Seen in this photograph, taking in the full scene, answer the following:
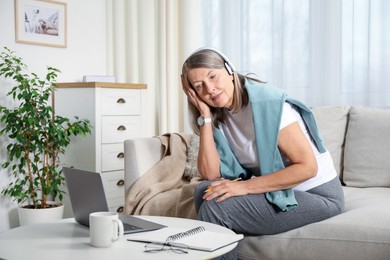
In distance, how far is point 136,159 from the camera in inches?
102

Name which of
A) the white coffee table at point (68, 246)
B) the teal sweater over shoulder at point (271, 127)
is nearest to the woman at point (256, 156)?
the teal sweater over shoulder at point (271, 127)

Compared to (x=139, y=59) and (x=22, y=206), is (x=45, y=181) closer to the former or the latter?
(x=22, y=206)

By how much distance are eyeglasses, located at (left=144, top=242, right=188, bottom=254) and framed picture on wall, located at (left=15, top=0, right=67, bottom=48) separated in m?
2.46

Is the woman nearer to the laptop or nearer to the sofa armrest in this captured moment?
the laptop

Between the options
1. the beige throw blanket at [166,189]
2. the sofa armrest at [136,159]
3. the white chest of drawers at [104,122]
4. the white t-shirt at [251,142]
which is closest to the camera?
the white t-shirt at [251,142]

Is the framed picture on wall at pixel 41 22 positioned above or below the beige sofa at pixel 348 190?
above

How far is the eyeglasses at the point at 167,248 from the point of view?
4.68 feet

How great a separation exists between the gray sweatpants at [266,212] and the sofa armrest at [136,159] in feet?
2.22

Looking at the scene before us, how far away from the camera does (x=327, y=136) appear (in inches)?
110

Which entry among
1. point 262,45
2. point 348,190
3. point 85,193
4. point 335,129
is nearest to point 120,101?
point 262,45

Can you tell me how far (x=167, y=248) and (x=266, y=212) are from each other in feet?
1.92

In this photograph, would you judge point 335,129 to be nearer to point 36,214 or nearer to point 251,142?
point 251,142

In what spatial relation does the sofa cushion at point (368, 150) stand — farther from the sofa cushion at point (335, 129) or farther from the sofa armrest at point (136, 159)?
the sofa armrest at point (136, 159)

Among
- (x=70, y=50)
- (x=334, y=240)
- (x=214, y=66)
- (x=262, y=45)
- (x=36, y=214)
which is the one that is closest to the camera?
(x=334, y=240)
